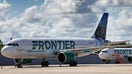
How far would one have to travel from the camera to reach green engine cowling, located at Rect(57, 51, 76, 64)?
179ft

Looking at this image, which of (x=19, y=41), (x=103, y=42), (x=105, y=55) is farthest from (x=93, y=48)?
(x=105, y=55)

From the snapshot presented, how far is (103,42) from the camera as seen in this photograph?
63.9 metres

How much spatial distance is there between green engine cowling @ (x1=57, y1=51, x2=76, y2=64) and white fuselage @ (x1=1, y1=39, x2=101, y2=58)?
121 centimetres

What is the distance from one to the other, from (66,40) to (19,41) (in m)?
7.77

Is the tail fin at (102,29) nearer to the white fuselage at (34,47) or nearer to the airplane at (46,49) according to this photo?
the airplane at (46,49)

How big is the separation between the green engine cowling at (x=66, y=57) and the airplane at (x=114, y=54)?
21.4 m

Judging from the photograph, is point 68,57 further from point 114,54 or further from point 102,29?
point 114,54

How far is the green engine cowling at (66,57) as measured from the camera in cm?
5444

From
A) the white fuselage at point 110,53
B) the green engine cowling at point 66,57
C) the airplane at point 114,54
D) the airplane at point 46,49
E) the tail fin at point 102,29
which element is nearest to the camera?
the airplane at point 46,49

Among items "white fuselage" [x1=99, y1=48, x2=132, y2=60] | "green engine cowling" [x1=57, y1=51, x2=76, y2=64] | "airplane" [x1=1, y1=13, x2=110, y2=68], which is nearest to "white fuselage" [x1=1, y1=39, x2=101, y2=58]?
"airplane" [x1=1, y1=13, x2=110, y2=68]

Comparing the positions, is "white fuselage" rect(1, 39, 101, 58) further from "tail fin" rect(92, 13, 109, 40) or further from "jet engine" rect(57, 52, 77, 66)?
"tail fin" rect(92, 13, 109, 40)

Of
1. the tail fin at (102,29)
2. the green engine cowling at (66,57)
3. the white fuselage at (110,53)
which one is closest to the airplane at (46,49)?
the green engine cowling at (66,57)

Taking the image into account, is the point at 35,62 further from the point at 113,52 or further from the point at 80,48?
the point at 80,48

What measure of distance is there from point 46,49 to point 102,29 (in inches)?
554
